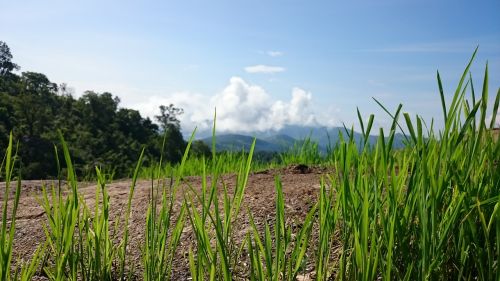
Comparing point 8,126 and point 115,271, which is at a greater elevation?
point 8,126

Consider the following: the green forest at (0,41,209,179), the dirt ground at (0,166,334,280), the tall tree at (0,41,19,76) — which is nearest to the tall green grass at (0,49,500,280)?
the dirt ground at (0,166,334,280)

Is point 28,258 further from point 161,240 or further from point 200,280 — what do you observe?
point 200,280

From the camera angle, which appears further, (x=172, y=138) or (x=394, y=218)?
(x=172, y=138)

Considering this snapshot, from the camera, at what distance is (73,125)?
66.2 metres

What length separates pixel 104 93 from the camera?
71625 millimetres

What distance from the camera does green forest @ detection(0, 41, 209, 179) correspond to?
54.2m

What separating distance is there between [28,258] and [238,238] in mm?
1050

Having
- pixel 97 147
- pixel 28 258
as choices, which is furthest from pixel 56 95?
pixel 28 258

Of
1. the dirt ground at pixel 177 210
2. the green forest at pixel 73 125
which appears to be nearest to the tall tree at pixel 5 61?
the green forest at pixel 73 125

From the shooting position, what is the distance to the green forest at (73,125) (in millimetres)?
54188

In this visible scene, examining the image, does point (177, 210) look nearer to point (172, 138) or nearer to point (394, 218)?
point (394, 218)

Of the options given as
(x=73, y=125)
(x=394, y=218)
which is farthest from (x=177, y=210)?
(x=73, y=125)

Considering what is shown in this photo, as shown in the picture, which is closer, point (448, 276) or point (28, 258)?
point (448, 276)

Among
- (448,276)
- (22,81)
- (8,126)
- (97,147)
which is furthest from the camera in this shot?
(22,81)
